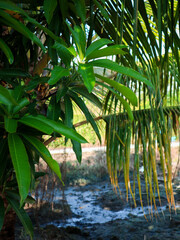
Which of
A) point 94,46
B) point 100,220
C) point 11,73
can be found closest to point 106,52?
point 94,46

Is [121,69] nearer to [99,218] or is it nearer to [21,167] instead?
[21,167]

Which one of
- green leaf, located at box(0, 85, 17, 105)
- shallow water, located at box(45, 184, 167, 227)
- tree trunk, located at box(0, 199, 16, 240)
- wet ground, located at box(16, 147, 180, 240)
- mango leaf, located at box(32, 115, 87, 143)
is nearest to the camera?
green leaf, located at box(0, 85, 17, 105)

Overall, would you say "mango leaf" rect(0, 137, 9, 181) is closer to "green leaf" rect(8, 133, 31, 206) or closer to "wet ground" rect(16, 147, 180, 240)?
"green leaf" rect(8, 133, 31, 206)

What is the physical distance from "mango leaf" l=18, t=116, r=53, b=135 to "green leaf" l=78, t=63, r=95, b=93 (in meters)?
0.12

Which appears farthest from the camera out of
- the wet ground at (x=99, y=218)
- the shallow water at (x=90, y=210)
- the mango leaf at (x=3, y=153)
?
the shallow water at (x=90, y=210)

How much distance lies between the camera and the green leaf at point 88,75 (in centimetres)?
46

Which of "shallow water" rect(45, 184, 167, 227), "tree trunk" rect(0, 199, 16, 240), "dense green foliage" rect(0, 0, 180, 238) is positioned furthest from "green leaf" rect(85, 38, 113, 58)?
"shallow water" rect(45, 184, 167, 227)

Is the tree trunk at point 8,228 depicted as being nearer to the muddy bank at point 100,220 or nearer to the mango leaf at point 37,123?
the muddy bank at point 100,220

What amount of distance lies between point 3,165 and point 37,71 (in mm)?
705

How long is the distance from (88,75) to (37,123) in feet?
0.47

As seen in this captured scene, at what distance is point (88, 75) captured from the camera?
0.48 meters

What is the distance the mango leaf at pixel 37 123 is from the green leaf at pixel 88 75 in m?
0.12

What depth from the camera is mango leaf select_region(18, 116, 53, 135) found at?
0.51 m

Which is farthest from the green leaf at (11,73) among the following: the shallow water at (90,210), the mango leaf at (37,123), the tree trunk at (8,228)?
the shallow water at (90,210)
